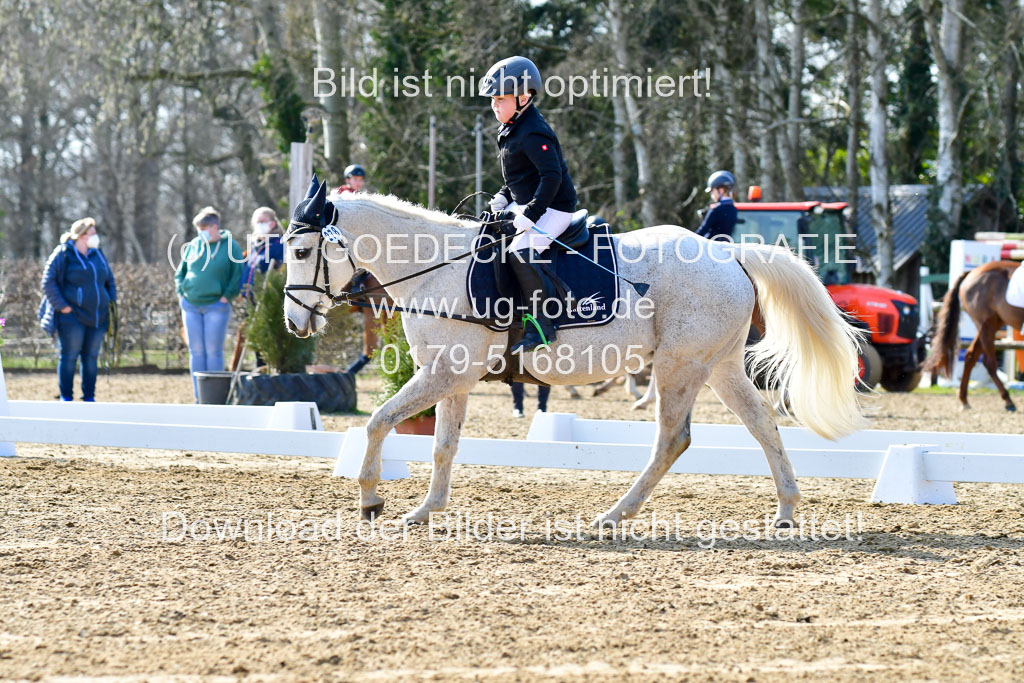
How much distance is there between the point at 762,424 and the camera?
20.0 ft

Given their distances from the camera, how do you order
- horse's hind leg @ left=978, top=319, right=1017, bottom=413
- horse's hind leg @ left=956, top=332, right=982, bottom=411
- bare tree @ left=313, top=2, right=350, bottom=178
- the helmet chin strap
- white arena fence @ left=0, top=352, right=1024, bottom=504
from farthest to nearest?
bare tree @ left=313, top=2, right=350, bottom=178, horse's hind leg @ left=978, top=319, right=1017, bottom=413, horse's hind leg @ left=956, top=332, right=982, bottom=411, white arena fence @ left=0, top=352, right=1024, bottom=504, the helmet chin strap

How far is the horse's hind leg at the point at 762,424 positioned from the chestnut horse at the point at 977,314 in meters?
8.55

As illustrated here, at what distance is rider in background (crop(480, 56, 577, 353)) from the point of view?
564 centimetres

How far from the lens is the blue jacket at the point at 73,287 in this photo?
10.6 metres

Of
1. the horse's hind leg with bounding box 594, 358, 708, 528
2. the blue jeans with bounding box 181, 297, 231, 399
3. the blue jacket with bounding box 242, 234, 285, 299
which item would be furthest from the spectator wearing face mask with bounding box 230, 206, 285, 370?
the horse's hind leg with bounding box 594, 358, 708, 528

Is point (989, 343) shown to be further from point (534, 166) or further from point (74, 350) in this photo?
point (74, 350)

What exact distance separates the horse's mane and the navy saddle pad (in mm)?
202

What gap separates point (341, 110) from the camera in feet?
76.1

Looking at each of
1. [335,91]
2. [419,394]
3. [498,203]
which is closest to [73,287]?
[498,203]

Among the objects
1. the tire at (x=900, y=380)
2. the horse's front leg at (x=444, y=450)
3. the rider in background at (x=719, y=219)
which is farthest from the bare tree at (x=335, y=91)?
the horse's front leg at (x=444, y=450)

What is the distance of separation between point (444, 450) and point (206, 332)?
6.11m

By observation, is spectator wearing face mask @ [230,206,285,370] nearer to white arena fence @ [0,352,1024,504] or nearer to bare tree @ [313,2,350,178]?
white arena fence @ [0,352,1024,504]

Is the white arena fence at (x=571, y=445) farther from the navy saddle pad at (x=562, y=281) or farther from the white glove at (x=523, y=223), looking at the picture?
the white glove at (x=523, y=223)

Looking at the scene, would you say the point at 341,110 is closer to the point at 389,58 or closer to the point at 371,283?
the point at 389,58
